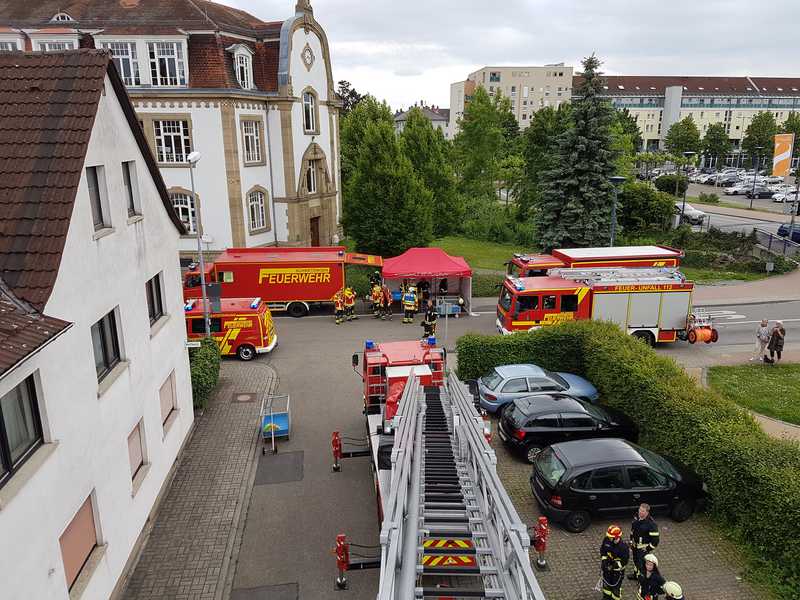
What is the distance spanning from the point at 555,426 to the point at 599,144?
22.1 m

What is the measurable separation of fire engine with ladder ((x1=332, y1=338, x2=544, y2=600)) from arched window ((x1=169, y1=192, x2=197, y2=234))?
20097 mm

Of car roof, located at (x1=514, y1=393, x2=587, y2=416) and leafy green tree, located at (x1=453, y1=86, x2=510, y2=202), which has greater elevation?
leafy green tree, located at (x1=453, y1=86, x2=510, y2=202)

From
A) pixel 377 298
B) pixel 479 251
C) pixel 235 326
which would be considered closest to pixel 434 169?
pixel 479 251

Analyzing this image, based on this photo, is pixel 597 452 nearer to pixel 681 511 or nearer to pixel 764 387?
pixel 681 511

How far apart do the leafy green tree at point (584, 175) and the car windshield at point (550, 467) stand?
2195cm

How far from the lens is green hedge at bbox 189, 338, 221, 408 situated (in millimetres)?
15906

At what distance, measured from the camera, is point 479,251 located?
39.9 m

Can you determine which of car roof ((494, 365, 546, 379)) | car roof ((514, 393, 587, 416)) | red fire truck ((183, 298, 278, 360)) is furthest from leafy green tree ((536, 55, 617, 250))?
car roof ((514, 393, 587, 416))

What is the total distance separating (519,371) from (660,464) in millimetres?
4918

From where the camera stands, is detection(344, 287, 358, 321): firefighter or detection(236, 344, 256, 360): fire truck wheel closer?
detection(236, 344, 256, 360): fire truck wheel

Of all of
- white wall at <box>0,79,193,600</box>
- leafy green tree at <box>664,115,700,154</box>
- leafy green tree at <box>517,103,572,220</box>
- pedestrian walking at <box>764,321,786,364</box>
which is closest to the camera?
white wall at <box>0,79,193,600</box>

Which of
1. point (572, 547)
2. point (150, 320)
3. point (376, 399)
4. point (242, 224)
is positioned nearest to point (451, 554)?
point (572, 547)

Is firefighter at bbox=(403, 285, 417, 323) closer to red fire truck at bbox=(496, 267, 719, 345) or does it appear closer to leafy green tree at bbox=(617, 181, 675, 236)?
red fire truck at bbox=(496, 267, 719, 345)

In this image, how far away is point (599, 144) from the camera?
101ft
